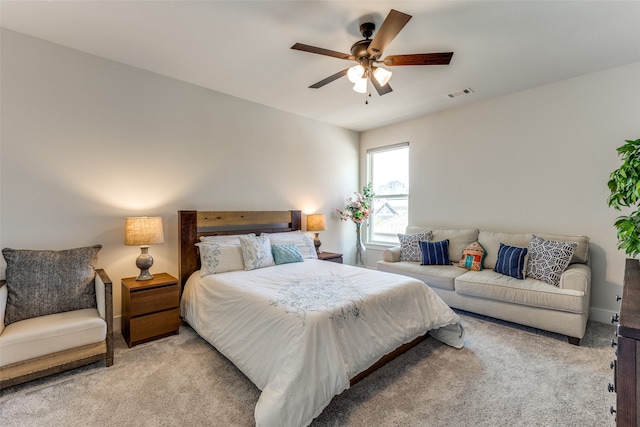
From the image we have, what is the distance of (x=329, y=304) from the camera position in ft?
6.56

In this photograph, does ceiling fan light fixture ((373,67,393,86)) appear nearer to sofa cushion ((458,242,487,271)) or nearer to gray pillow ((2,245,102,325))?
sofa cushion ((458,242,487,271))

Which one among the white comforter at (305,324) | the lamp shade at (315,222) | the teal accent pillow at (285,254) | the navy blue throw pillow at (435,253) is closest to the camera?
the white comforter at (305,324)

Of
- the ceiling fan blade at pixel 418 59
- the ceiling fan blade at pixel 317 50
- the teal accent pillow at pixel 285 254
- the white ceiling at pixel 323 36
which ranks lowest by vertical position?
the teal accent pillow at pixel 285 254

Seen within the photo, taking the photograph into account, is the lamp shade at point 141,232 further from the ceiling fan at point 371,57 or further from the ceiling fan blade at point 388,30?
the ceiling fan blade at point 388,30

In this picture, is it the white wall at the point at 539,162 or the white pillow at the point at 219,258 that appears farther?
the white wall at the point at 539,162

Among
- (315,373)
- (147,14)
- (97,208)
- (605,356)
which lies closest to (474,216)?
(605,356)

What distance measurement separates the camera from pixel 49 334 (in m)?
2.07

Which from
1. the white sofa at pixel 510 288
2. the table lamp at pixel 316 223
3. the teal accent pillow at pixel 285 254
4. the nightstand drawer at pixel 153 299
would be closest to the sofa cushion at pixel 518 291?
the white sofa at pixel 510 288

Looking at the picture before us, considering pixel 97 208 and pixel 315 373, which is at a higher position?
pixel 97 208

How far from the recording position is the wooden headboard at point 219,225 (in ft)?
10.6

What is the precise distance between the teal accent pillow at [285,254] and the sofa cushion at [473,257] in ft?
6.84

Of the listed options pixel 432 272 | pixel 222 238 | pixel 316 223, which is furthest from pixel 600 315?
pixel 222 238

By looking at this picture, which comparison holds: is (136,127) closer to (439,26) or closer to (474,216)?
(439,26)

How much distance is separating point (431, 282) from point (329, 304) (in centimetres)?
207
